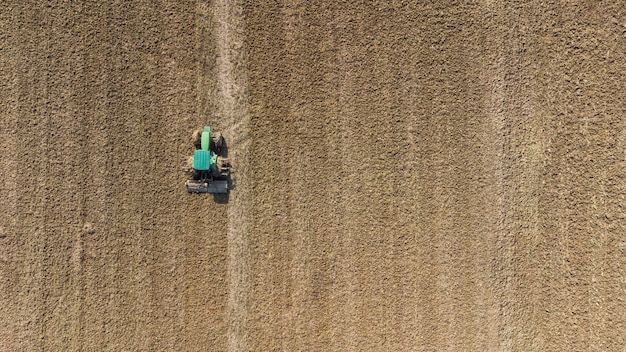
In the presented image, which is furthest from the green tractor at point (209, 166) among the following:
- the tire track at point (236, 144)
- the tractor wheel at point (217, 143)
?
the tire track at point (236, 144)

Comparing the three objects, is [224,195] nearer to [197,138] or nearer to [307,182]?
[197,138]

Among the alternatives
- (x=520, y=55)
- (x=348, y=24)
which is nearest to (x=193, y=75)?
(x=348, y=24)

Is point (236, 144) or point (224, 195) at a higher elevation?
point (236, 144)

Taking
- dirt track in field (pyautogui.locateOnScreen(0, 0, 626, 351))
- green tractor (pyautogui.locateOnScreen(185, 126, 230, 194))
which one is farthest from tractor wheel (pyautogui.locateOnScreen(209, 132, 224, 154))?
dirt track in field (pyautogui.locateOnScreen(0, 0, 626, 351))

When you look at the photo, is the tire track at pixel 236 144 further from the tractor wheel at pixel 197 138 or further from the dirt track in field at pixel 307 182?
the tractor wheel at pixel 197 138

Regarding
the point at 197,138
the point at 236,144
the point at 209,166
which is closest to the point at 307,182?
the point at 236,144

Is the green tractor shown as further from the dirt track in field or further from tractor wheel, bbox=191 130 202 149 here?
the dirt track in field

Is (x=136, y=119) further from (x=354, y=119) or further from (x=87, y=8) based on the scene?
(x=354, y=119)
